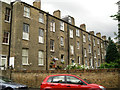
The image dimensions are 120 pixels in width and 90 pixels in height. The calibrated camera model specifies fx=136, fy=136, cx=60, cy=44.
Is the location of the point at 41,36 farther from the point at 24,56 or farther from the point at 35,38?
the point at 24,56

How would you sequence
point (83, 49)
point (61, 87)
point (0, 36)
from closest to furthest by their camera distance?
point (61, 87) < point (0, 36) < point (83, 49)

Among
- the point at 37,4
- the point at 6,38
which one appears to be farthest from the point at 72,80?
the point at 37,4

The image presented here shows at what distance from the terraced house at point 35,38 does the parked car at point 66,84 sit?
1128 centimetres

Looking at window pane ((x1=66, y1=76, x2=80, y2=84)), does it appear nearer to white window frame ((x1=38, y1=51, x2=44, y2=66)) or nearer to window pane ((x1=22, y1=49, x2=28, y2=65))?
window pane ((x1=22, y1=49, x2=28, y2=65))

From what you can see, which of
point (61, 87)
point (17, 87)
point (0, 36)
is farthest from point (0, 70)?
point (61, 87)

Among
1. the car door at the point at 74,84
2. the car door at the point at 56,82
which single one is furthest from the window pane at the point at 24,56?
the car door at the point at 74,84

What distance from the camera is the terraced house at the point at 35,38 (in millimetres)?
19547

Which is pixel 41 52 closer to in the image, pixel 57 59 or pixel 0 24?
pixel 57 59

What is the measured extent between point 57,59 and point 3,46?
9773mm

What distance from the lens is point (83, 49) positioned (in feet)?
111

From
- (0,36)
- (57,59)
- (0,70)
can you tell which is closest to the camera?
(0,70)

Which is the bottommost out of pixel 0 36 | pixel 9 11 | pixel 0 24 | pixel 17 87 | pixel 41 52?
pixel 17 87

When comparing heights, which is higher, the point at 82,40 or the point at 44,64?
the point at 82,40

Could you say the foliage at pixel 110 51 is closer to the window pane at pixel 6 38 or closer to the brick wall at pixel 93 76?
the brick wall at pixel 93 76
